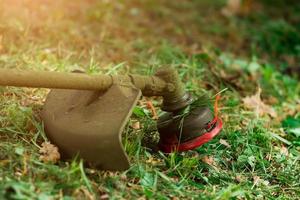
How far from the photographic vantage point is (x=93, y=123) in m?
2.38

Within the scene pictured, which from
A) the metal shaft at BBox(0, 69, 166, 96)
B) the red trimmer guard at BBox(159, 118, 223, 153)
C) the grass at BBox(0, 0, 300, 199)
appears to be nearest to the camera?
the metal shaft at BBox(0, 69, 166, 96)

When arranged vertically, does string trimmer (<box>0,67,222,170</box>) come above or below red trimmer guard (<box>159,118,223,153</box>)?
above

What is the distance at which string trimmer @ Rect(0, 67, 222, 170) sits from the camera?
2.29 m

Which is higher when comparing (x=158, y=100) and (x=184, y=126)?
(x=184, y=126)

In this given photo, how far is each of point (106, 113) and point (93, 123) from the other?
8 cm

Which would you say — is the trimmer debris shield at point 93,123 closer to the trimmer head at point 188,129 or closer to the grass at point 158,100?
the grass at point 158,100

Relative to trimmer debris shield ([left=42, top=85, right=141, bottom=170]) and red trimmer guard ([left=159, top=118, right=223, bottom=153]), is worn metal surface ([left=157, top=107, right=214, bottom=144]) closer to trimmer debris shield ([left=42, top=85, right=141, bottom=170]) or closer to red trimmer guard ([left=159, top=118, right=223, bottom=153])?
red trimmer guard ([left=159, top=118, right=223, bottom=153])

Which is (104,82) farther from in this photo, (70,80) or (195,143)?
(195,143)

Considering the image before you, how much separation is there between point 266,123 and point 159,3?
3.03 meters

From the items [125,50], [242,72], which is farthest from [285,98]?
[125,50]

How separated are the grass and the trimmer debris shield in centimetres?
9

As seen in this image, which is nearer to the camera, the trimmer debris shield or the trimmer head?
the trimmer debris shield

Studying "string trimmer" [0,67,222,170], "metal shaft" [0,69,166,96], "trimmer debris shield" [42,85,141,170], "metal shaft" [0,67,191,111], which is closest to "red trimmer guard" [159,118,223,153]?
"string trimmer" [0,67,222,170]

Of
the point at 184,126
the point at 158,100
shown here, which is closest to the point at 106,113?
the point at 184,126
